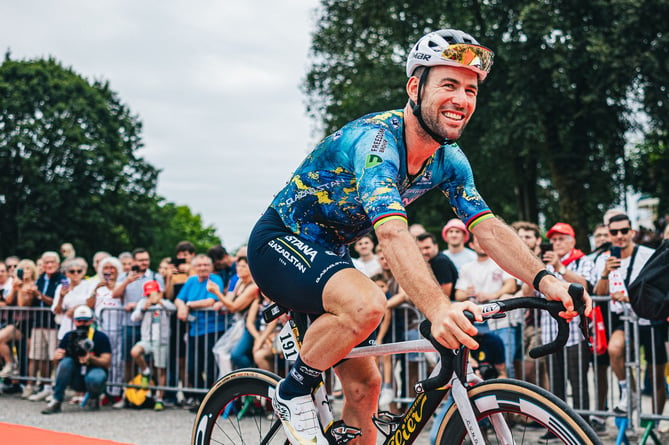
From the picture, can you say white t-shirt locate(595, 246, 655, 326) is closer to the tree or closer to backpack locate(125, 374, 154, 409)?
backpack locate(125, 374, 154, 409)

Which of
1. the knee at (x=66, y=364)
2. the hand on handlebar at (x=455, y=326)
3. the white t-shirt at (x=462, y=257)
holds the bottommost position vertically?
the knee at (x=66, y=364)

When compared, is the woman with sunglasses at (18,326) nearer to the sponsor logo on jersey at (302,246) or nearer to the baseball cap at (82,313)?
the baseball cap at (82,313)

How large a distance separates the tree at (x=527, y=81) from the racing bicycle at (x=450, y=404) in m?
16.7

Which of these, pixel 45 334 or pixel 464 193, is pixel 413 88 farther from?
pixel 45 334

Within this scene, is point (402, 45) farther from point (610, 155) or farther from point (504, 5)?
point (610, 155)

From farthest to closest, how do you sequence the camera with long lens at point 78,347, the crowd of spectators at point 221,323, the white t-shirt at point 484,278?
the camera with long lens at point 78,347 → the white t-shirt at point 484,278 → the crowd of spectators at point 221,323

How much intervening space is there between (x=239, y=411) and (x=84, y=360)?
19.7 ft

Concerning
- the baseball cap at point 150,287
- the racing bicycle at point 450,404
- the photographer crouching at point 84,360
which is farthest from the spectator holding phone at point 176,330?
the racing bicycle at point 450,404

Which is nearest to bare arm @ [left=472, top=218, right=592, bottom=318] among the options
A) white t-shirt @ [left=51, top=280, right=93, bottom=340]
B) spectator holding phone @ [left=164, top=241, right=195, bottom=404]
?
spectator holding phone @ [left=164, top=241, right=195, bottom=404]

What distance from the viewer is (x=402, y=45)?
24734mm

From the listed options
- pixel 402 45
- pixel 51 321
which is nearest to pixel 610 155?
pixel 402 45

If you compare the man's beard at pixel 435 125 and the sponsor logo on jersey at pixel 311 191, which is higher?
the man's beard at pixel 435 125

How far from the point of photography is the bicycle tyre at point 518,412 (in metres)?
2.62

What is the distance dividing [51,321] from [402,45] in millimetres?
16864
